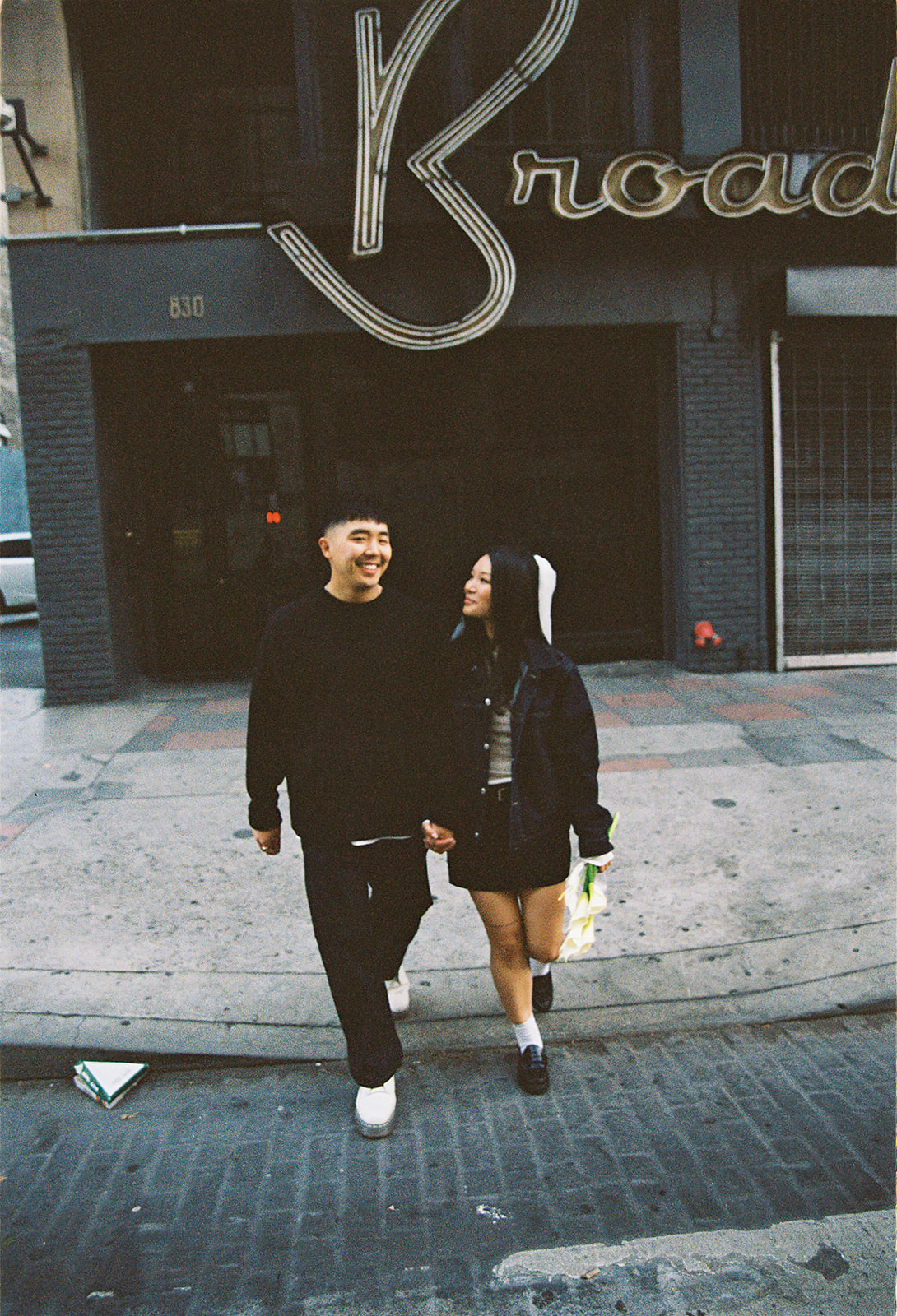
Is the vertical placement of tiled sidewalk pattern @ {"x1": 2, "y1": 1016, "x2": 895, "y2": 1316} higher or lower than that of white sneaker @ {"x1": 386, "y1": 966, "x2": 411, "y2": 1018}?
lower

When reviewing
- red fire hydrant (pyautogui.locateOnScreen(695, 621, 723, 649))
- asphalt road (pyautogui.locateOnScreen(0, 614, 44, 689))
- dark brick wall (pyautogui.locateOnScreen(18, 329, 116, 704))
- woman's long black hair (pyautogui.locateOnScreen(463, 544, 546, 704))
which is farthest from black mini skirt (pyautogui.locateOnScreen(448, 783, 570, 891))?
asphalt road (pyautogui.locateOnScreen(0, 614, 44, 689))

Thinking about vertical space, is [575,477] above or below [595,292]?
below

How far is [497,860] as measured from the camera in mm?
3355

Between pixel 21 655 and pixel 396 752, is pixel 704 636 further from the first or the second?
pixel 21 655

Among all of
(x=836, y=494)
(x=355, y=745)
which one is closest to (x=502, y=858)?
(x=355, y=745)

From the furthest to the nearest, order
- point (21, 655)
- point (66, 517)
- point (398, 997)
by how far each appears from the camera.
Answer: point (21, 655), point (66, 517), point (398, 997)

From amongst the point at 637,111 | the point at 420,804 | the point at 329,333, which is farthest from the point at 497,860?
the point at 637,111

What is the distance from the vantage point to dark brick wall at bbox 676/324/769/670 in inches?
368

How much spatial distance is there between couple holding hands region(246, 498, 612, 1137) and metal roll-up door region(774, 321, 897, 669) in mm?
6992

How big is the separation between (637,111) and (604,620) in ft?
15.7

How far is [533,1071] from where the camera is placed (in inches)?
138

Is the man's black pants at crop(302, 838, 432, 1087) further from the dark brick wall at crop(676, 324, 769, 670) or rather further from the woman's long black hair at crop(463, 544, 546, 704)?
the dark brick wall at crop(676, 324, 769, 670)

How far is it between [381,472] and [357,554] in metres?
6.74

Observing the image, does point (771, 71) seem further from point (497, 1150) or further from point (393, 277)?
point (497, 1150)
